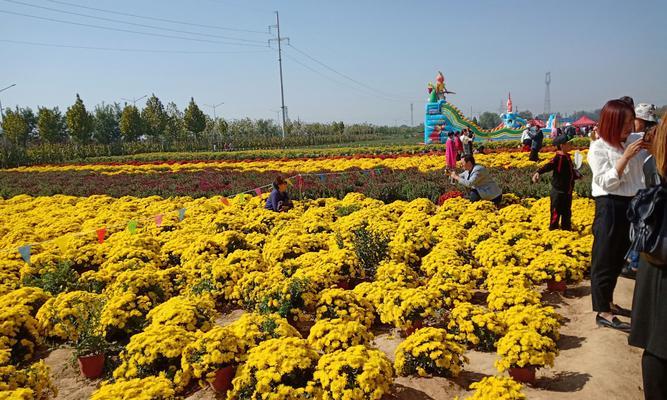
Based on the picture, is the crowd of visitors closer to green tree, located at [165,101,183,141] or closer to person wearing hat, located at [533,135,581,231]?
person wearing hat, located at [533,135,581,231]

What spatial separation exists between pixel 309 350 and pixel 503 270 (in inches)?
104

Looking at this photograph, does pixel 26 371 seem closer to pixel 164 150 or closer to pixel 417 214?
pixel 417 214

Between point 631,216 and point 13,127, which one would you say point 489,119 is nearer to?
point 13,127

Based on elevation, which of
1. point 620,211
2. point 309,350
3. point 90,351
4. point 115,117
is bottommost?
point 90,351

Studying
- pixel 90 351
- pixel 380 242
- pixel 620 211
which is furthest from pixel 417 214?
pixel 90 351

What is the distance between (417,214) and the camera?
7.97 meters

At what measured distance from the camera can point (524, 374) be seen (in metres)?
3.57

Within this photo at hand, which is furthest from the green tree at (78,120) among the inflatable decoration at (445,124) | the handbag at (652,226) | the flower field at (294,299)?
the handbag at (652,226)

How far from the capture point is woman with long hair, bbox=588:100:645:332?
3.89 meters


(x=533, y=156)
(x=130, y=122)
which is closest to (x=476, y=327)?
(x=533, y=156)

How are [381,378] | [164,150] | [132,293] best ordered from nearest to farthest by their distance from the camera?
[381,378] < [132,293] < [164,150]

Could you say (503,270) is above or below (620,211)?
below

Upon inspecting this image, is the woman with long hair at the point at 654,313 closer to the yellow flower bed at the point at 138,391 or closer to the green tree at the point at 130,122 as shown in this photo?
the yellow flower bed at the point at 138,391

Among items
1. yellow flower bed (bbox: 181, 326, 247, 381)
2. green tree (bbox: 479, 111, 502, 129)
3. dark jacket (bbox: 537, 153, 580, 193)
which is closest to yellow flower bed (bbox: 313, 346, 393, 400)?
yellow flower bed (bbox: 181, 326, 247, 381)
